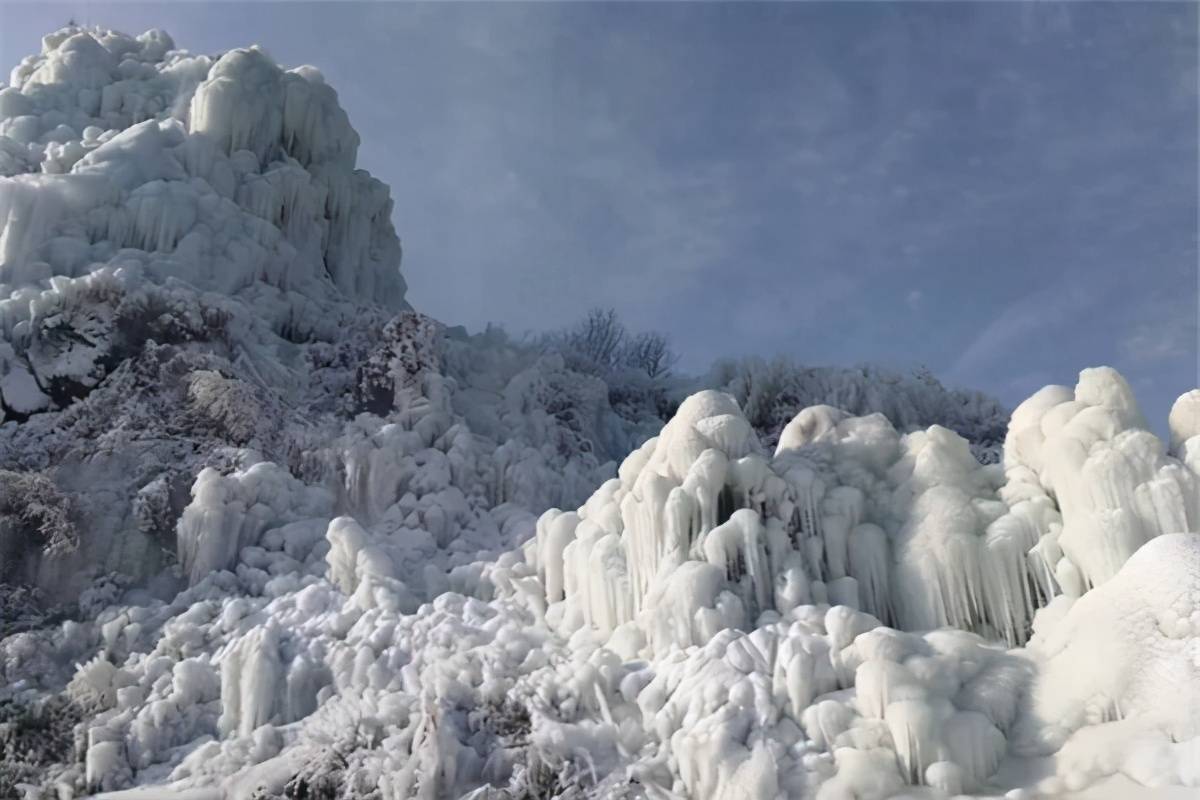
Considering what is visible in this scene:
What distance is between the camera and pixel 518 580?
12078 millimetres

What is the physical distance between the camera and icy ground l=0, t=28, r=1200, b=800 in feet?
27.9

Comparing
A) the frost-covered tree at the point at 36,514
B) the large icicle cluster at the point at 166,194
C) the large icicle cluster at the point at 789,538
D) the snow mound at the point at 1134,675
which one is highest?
the large icicle cluster at the point at 166,194

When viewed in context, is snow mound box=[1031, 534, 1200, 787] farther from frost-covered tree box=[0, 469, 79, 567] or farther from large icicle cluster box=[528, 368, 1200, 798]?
frost-covered tree box=[0, 469, 79, 567]

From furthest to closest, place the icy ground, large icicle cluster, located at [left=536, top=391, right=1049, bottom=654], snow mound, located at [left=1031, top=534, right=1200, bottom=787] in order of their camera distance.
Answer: large icicle cluster, located at [left=536, top=391, right=1049, bottom=654]
the icy ground
snow mound, located at [left=1031, top=534, right=1200, bottom=787]

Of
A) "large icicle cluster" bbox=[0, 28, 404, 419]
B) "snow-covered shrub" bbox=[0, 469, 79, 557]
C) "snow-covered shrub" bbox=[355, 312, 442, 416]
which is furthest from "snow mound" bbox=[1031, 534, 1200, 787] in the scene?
"large icicle cluster" bbox=[0, 28, 404, 419]

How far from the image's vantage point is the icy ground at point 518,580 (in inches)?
335

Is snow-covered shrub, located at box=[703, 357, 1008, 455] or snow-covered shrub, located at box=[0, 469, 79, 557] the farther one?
snow-covered shrub, located at box=[703, 357, 1008, 455]

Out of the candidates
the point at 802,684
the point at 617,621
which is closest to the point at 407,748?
the point at 617,621

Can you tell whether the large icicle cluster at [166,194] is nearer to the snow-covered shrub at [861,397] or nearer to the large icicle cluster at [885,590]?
the snow-covered shrub at [861,397]

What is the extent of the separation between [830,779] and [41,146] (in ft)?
62.0

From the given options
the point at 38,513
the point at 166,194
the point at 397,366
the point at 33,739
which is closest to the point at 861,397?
the point at 397,366

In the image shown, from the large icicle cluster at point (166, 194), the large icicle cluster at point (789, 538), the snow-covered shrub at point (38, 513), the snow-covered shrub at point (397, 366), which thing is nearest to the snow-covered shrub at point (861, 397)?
the snow-covered shrub at point (397, 366)

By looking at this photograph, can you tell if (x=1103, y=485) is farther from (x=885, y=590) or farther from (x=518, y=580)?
(x=518, y=580)

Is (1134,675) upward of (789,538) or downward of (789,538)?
downward
